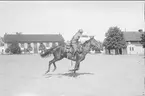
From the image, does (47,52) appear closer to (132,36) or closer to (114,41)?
(114,41)

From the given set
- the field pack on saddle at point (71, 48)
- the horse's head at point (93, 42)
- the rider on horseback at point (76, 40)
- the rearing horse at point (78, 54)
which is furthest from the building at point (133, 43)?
the rider on horseback at point (76, 40)

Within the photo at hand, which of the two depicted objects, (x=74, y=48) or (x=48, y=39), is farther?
(x=48, y=39)

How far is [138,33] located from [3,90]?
68.5 metres

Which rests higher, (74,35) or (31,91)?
(74,35)

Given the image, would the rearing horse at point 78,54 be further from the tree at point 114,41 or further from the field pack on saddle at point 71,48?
the tree at point 114,41

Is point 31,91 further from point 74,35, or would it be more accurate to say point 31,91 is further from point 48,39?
point 48,39

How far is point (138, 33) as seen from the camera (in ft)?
229

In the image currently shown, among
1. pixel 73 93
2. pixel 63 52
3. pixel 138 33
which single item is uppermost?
pixel 138 33

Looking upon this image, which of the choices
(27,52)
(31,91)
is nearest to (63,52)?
(31,91)

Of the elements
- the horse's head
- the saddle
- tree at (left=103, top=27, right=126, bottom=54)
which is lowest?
the saddle

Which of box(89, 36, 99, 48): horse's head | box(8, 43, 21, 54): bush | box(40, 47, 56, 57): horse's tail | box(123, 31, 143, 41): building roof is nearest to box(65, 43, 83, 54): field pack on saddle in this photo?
box(89, 36, 99, 48): horse's head

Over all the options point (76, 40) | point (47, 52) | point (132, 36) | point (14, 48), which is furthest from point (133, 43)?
point (76, 40)

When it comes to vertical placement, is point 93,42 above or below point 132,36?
below

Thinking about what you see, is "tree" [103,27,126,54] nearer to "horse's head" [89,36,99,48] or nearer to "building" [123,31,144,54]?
"building" [123,31,144,54]
